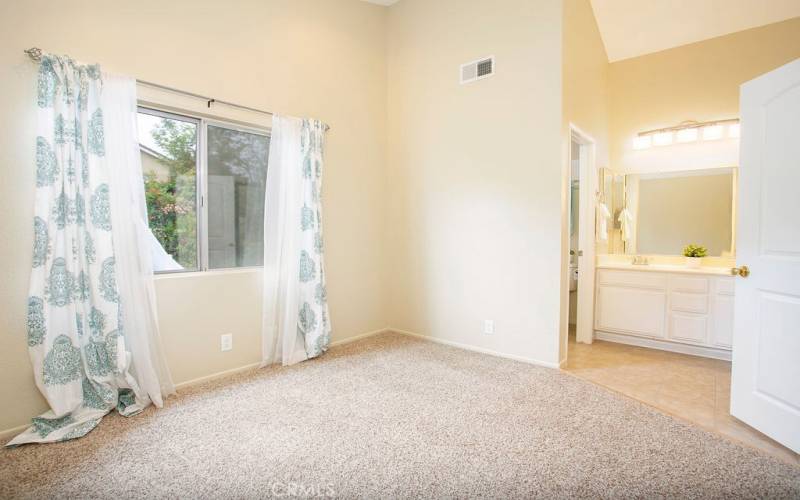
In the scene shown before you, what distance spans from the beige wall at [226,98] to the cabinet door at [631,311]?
2393mm

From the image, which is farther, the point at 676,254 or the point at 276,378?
the point at 676,254

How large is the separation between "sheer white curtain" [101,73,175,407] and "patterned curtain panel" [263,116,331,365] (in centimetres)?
86

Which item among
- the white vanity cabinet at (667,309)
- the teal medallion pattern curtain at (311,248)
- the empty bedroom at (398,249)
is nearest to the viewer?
the empty bedroom at (398,249)

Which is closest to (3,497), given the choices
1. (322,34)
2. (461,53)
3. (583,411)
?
(583,411)

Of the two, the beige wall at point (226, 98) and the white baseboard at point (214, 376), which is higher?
the beige wall at point (226, 98)

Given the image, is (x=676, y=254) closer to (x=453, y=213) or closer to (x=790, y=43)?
(x=790, y=43)

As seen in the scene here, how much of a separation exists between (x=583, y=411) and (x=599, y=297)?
6.56 feet

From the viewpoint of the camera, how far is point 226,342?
2.96 meters

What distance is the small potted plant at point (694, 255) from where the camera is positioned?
3818 mm

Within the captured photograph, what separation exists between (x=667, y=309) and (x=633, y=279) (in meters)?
0.40

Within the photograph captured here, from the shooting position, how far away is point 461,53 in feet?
12.0

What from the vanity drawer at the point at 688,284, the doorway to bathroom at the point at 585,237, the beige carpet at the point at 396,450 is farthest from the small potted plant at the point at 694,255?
the beige carpet at the point at 396,450

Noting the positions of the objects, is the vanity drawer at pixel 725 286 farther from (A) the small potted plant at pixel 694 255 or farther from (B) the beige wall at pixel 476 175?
(B) the beige wall at pixel 476 175

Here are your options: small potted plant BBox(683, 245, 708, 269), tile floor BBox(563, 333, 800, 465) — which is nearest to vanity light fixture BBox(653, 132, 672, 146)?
small potted plant BBox(683, 245, 708, 269)
